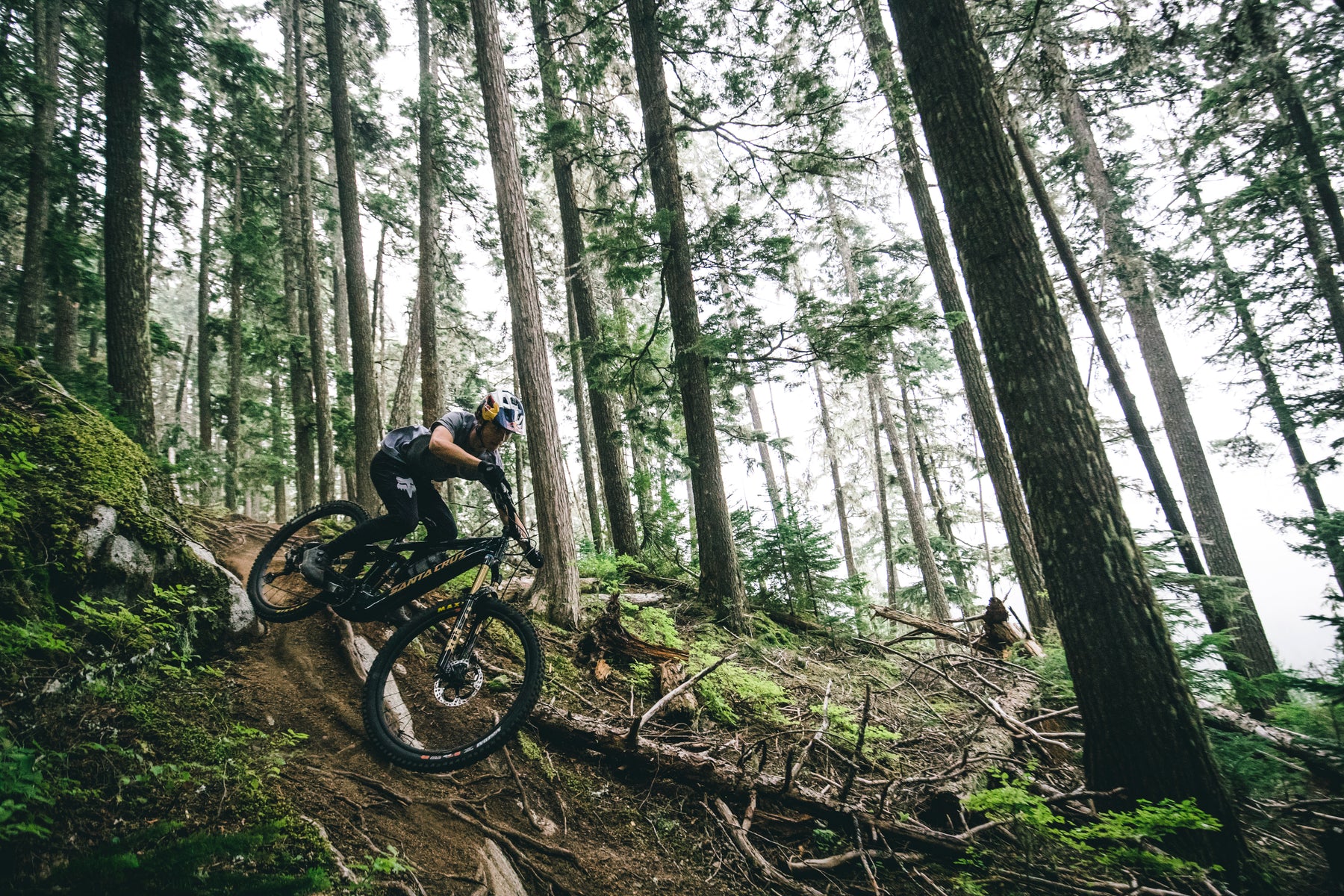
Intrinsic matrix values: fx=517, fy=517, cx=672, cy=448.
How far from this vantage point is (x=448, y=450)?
158 inches

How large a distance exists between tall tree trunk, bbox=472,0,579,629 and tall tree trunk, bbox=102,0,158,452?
5.47 meters

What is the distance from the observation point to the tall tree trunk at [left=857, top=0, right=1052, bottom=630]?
770cm

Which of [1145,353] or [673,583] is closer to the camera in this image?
[673,583]

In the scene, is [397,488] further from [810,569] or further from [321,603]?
[810,569]

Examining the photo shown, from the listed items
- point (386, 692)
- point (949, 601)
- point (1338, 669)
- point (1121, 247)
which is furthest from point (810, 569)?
point (1121, 247)

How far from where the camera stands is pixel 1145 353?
1266 centimetres

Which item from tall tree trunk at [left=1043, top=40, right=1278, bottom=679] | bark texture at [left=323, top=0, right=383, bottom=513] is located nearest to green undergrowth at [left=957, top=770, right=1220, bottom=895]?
tall tree trunk at [left=1043, top=40, right=1278, bottom=679]

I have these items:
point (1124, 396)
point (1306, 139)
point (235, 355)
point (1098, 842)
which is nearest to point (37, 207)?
point (235, 355)

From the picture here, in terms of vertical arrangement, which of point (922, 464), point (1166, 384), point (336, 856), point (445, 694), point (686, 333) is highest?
point (686, 333)

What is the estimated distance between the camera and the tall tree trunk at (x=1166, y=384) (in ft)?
33.1

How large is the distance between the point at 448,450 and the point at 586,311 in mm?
7207

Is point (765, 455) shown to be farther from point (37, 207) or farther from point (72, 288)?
point (37, 207)

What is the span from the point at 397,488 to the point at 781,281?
663 cm

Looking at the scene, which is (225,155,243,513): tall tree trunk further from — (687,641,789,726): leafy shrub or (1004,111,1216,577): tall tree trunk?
(1004,111,1216,577): tall tree trunk
